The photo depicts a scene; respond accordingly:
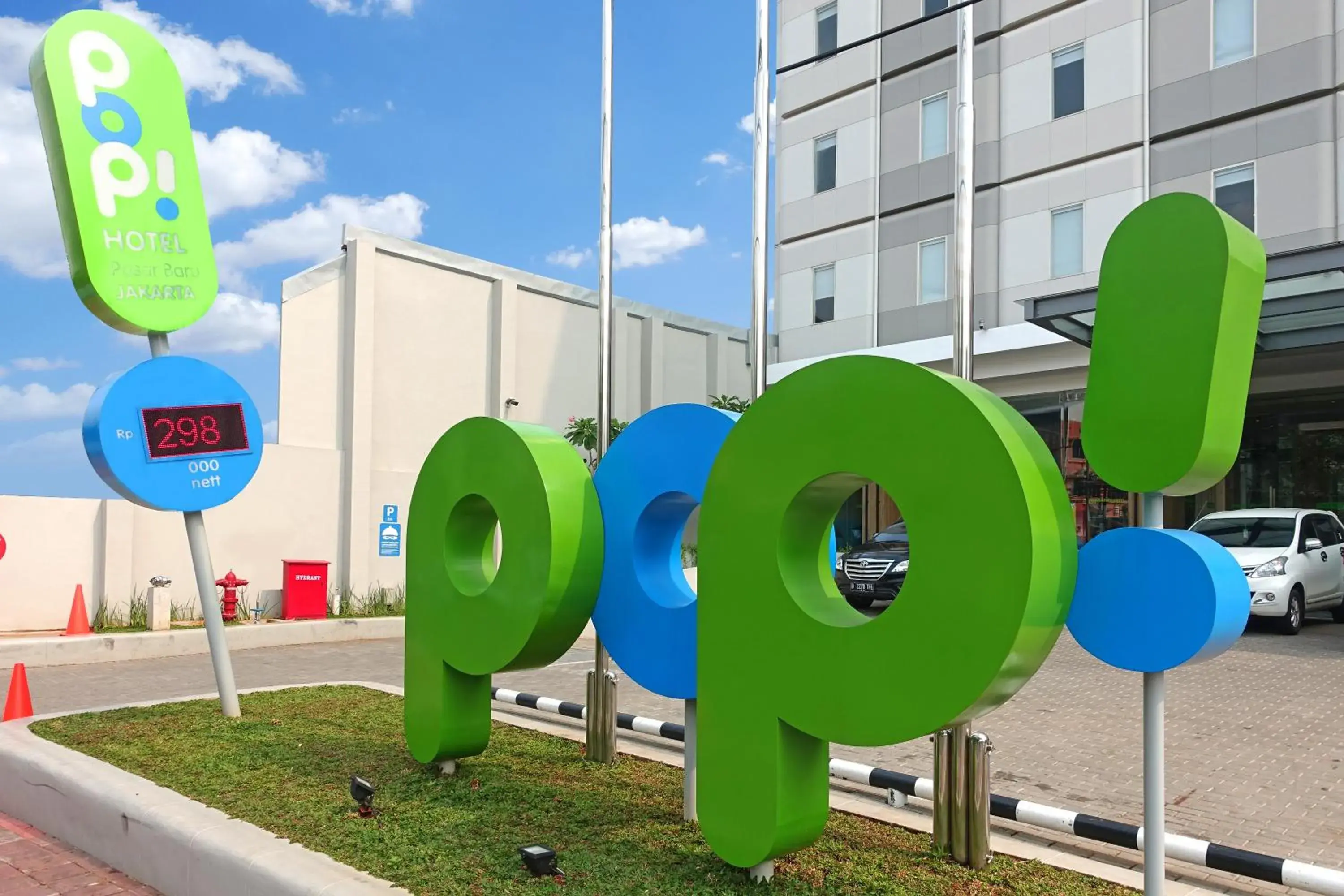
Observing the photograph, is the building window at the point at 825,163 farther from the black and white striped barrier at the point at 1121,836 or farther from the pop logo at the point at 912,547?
the pop logo at the point at 912,547

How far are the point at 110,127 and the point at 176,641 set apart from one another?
26.7 ft

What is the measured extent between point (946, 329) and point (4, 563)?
1682 centimetres

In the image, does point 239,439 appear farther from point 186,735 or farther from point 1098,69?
point 1098,69

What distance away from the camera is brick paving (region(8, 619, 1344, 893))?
6.45m

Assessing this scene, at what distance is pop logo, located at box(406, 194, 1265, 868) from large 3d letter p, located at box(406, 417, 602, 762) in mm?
27

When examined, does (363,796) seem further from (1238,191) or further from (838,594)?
(1238,191)

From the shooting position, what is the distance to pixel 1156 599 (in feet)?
12.5

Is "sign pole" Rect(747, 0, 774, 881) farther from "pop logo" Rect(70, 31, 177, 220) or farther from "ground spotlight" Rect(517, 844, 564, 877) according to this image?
"pop logo" Rect(70, 31, 177, 220)

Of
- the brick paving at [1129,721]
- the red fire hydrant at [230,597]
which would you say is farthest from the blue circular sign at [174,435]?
the red fire hydrant at [230,597]

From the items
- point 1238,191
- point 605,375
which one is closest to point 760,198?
point 605,375

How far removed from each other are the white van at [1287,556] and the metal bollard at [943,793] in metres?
11.8

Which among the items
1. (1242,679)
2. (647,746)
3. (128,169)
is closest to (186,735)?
(647,746)

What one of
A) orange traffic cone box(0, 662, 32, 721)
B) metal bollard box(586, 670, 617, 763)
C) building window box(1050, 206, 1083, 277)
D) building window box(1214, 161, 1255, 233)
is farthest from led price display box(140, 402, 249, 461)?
building window box(1214, 161, 1255, 233)

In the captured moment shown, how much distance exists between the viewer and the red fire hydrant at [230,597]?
52.3 feet
